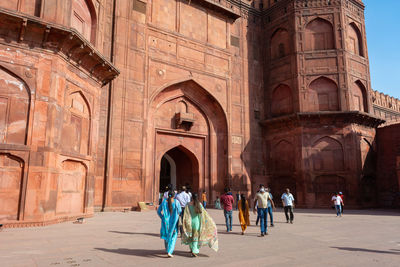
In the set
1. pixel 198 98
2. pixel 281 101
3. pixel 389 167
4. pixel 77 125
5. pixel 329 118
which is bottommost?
pixel 389 167

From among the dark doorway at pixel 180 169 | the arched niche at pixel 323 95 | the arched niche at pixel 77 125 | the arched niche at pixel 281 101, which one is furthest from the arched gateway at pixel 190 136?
the arched niche at pixel 323 95

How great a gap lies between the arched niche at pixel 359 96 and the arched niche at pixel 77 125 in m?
16.2

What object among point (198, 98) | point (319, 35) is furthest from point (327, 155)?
point (198, 98)

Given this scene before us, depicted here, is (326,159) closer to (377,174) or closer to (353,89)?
(377,174)

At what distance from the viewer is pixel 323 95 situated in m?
20.0

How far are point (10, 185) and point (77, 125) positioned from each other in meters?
2.99

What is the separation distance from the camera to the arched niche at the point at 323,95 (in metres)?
19.8

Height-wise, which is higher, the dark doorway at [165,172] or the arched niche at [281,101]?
the arched niche at [281,101]

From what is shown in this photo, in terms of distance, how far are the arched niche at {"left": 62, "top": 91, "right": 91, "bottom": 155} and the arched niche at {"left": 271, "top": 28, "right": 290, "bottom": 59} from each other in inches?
587

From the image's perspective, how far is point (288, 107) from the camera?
2081cm

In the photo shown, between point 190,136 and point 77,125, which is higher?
point 190,136

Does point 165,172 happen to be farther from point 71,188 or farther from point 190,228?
point 190,228

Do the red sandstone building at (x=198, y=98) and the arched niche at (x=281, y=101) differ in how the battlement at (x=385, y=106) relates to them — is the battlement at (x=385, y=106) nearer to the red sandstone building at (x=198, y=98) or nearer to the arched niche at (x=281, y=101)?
the red sandstone building at (x=198, y=98)

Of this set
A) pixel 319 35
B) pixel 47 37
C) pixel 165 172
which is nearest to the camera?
pixel 47 37
